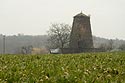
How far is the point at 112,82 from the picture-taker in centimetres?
598

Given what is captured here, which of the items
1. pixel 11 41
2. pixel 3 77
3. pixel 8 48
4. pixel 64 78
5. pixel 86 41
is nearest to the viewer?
pixel 64 78

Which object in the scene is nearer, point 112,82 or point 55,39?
point 112,82

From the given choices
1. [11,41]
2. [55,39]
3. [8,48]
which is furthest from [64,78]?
[11,41]

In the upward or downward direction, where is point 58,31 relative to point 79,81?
upward

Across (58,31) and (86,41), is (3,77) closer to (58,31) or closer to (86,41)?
(86,41)

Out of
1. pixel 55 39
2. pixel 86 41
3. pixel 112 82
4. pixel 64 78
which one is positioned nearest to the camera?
pixel 112 82

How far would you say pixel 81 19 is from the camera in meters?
79.9

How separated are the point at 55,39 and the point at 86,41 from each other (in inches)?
859

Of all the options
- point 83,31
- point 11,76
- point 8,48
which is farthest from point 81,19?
point 8,48

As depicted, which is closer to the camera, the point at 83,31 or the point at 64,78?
the point at 64,78

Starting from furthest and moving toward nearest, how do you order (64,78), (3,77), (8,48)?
(8,48) < (3,77) < (64,78)

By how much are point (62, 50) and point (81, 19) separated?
860 centimetres

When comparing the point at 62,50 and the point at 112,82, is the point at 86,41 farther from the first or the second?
the point at 112,82

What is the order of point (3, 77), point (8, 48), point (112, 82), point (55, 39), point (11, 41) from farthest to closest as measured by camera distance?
point (11, 41), point (8, 48), point (55, 39), point (3, 77), point (112, 82)
